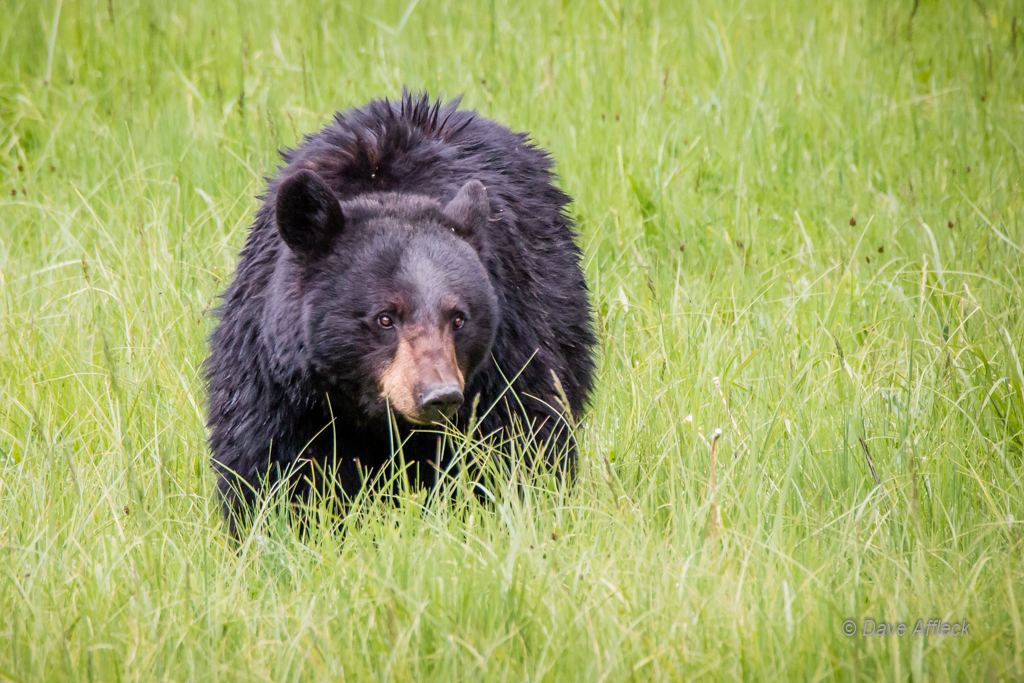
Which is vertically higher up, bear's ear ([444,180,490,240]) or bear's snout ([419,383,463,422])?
bear's ear ([444,180,490,240])

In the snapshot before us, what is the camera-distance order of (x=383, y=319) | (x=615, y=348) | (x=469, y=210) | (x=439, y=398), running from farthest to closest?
(x=615, y=348)
(x=469, y=210)
(x=383, y=319)
(x=439, y=398)

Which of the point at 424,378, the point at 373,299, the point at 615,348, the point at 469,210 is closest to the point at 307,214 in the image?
the point at 373,299

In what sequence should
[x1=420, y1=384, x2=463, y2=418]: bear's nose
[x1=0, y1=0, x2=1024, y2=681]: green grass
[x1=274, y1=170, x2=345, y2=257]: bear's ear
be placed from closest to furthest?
1. [x1=0, y1=0, x2=1024, y2=681]: green grass
2. [x1=420, y1=384, x2=463, y2=418]: bear's nose
3. [x1=274, y1=170, x2=345, y2=257]: bear's ear

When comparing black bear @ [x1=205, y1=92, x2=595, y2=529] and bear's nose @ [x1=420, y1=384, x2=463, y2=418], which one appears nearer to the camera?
bear's nose @ [x1=420, y1=384, x2=463, y2=418]

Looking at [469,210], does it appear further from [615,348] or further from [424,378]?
[615,348]

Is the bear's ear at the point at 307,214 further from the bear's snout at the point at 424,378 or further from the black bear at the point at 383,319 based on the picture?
the bear's snout at the point at 424,378

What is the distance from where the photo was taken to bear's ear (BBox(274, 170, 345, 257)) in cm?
292

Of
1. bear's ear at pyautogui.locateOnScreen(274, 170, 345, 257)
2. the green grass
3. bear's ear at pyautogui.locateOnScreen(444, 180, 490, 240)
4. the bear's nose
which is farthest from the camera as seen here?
bear's ear at pyautogui.locateOnScreen(444, 180, 490, 240)

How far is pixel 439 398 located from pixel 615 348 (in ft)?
5.61

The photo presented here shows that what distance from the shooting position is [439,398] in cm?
276

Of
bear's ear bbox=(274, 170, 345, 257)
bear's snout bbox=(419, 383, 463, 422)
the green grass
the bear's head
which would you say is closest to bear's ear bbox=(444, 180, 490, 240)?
the bear's head

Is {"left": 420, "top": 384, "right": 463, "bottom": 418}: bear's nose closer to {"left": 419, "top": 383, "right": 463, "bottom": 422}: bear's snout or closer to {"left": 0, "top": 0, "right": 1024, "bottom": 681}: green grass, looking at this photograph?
{"left": 419, "top": 383, "right": 463, "bottom": 422}: bear's snout

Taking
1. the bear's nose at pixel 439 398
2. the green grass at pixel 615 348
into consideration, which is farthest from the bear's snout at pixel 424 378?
the green grass at pixel 615 348

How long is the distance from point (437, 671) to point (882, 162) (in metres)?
4.67
